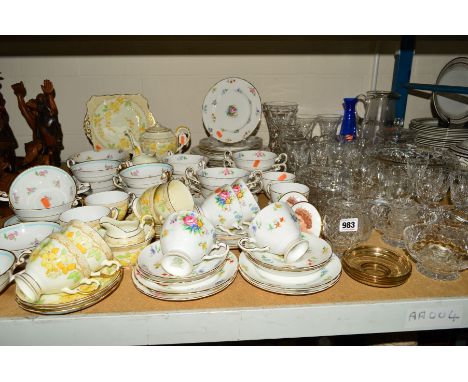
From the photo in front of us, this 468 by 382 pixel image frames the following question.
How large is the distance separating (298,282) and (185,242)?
0.86 ft

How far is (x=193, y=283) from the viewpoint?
0.80 meters

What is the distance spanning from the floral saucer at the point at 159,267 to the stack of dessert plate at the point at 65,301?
79 mm

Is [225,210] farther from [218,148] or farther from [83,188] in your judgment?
[218,148]

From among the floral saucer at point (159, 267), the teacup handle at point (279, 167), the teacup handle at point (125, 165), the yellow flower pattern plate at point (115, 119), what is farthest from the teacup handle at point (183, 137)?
the floral saucer at point (159, 267)

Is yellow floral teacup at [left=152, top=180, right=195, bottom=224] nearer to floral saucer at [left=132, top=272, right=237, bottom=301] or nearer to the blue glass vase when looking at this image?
floral saucer at [left=132, top=272, right=237, bottom=301]

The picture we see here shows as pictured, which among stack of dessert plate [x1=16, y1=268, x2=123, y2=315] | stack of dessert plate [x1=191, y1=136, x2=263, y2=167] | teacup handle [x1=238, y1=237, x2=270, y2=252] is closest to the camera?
stack of dessert plate [x1=16, y1=268, x2=123, y2=315]

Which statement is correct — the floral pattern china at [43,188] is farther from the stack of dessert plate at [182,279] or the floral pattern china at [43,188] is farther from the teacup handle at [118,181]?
the stack of dessert plate at [182,279]

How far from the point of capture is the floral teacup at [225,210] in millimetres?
945

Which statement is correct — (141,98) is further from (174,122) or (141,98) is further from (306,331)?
(306,331)

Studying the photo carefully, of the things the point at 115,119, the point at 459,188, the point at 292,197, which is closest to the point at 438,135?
the point at 459,188

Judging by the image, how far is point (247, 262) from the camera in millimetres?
883

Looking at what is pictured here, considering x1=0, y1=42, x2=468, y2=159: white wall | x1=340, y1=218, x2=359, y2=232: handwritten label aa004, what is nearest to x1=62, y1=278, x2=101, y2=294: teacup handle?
x1=340, y1=218, x2=359, y2=232: handwritten label aa004

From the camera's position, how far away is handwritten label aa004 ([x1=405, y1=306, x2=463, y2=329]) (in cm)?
79

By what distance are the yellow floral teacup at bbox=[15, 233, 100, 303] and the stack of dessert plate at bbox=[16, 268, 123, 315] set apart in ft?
0.04
